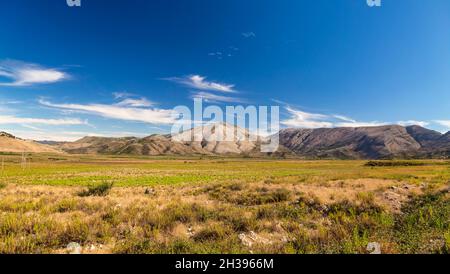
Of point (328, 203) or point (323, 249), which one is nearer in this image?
point (323, 249)

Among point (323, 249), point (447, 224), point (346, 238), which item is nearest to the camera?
point (323, 249)

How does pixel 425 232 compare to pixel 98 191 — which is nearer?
pixel 425 232

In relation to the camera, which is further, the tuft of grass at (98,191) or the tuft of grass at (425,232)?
the tuft of grass at (98,191)

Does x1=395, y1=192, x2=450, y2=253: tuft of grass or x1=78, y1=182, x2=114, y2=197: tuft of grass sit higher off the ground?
x1=395, y1=192, x2=450, y2=253: tuft of grass

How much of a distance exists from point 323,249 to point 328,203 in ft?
24.7

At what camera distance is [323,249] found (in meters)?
7.30

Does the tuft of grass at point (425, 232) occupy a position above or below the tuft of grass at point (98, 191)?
above

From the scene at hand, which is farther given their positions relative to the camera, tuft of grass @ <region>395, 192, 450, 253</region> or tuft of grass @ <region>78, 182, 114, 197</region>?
tuft of grass @ <region>78, 182, 114, 197</region>

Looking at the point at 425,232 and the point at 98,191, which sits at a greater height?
the point at 425,232
